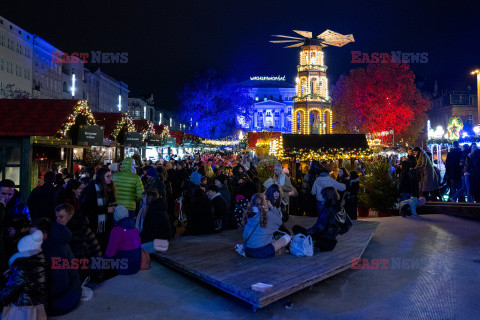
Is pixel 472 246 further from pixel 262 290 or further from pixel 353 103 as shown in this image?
pixel 353 103

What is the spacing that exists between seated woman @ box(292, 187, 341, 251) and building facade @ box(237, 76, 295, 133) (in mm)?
74702

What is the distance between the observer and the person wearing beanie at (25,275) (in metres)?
4.00

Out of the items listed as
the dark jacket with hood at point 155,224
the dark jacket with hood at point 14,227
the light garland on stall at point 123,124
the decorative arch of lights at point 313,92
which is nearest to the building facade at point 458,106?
the decorative arch of lights at point 313,92

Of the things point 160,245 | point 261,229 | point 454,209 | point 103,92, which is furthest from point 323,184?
point 103,92

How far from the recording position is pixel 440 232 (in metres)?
9.02

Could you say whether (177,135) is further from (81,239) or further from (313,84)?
(81,239)

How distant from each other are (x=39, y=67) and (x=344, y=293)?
4955 cm

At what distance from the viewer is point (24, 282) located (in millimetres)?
4008

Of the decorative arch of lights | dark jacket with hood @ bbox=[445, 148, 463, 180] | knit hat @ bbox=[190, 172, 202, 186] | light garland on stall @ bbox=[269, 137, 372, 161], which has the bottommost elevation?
knit hat @ bbox=[190, 172, 202, 186]

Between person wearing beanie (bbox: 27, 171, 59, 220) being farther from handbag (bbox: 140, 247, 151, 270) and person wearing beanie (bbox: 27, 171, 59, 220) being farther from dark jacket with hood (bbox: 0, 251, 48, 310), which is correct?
dark jacket with hood (bbox: 0, 251, 48, 310)

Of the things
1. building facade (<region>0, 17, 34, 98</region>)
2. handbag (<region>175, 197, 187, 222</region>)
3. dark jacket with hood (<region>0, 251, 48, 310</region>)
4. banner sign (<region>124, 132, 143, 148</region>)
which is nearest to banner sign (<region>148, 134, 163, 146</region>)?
banner sign (<region>124, 132, 143, 148</region>)

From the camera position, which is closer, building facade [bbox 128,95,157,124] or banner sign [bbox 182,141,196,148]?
banner sign [bbox 182,141,196,148]

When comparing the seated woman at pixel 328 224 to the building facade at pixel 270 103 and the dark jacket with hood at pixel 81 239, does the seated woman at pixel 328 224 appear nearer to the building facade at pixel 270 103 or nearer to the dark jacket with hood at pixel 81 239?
the dark jacket with hood at pixel 81 239

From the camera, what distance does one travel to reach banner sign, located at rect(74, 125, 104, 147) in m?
13.1
